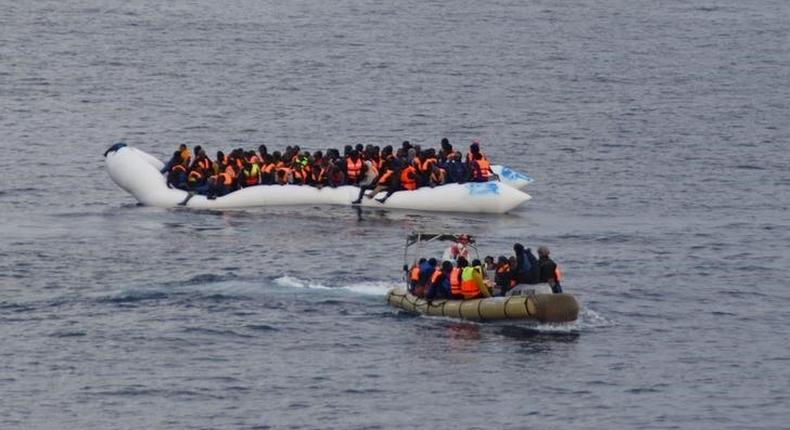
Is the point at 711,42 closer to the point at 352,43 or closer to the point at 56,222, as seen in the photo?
the point at 352,43

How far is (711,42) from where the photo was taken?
99875mm

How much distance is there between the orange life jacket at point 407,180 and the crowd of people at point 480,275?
1215cm

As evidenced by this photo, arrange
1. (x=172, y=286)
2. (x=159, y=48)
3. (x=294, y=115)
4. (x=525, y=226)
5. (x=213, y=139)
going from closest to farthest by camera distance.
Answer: (x=172, y=286)
(x=525, y=226)
(x=213, y=139)
(x=294, y=115)
(x=159, y=48)

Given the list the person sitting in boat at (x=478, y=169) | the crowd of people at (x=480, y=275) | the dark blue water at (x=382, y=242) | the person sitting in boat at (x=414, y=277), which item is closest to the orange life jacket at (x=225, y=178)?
the dark blue water at (x=382, y=242)

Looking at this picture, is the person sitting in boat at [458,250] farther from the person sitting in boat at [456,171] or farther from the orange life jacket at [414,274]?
the person sitting in boat at [456,171]

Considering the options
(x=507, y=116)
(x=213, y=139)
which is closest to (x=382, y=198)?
(x=213, y=139)

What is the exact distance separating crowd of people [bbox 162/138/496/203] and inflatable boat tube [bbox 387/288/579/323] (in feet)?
43.2

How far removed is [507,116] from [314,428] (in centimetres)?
4249

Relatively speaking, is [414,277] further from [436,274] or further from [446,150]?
[446,150]

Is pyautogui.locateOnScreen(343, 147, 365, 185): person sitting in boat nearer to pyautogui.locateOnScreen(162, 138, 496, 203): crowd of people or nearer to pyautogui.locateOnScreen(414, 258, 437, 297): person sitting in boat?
pyautogui.locateOnScreen(162, 138, 496, 203): crowd of people

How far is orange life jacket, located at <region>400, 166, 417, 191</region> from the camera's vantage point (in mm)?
53438

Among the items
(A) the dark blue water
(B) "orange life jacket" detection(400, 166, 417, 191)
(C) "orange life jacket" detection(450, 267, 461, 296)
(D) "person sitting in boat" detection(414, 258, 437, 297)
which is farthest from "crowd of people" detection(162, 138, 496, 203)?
(C) "orange life jacket" detection(450, 267, 461, 296)

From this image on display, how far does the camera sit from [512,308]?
128ft

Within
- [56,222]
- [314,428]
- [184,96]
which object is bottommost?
[314,428]
